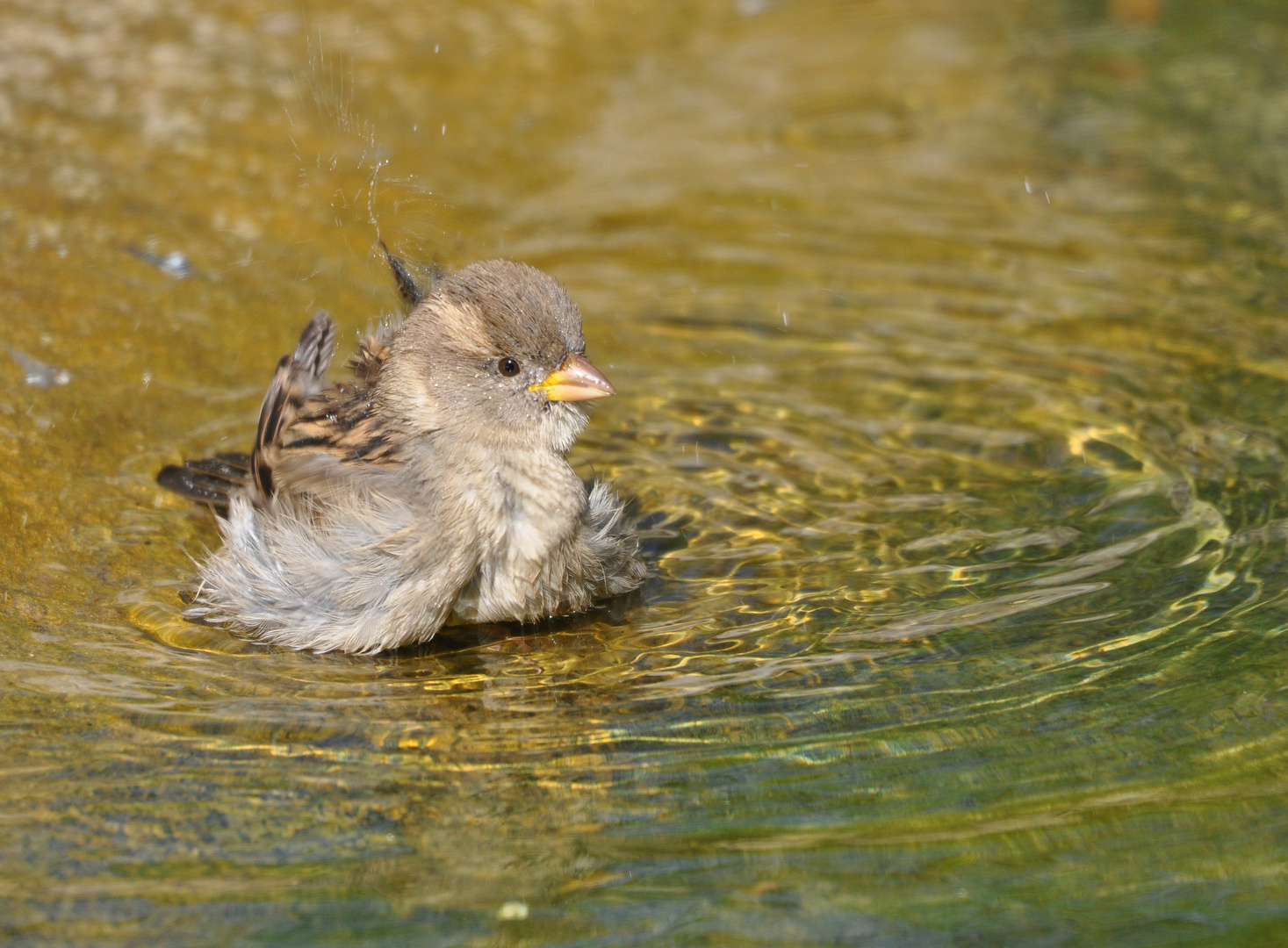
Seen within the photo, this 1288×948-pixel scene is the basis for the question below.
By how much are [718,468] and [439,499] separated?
1.14 metres

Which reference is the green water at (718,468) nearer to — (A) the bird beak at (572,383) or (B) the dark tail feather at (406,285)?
(A) the bird beak at (572,383)

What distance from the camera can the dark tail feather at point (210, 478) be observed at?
4.16m

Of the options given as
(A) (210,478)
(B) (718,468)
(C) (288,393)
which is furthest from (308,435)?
(B) (718,468)

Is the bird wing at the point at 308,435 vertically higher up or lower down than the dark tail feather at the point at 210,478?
higher up

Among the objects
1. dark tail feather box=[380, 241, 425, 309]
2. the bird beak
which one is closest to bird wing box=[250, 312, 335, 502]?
dark tail feather box=[380, 241, 425, 309]

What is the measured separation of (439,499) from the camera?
366 cm

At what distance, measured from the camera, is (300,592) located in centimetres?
372

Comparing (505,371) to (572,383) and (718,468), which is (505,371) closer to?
(572,383)

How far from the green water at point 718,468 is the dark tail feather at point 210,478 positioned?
0.12 metres

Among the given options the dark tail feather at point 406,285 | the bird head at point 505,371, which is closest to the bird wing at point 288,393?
the dark tail feather at point 406,285

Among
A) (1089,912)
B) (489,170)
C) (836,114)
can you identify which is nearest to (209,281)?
(489,170)

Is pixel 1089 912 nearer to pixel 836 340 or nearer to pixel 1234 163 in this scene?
pixel 836 340

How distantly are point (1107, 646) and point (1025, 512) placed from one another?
2.86 feet

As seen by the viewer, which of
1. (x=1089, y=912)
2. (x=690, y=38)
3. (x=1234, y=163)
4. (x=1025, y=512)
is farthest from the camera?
(x=690, y=38)
